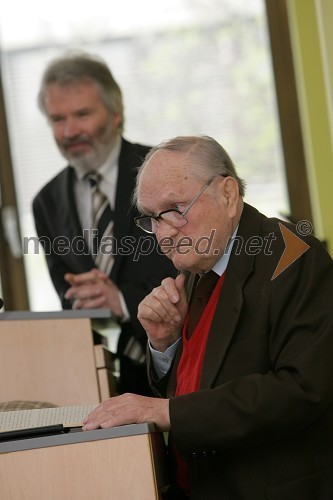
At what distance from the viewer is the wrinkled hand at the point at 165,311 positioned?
7.23 feet

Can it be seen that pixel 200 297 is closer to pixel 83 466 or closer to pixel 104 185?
pixel 83 466

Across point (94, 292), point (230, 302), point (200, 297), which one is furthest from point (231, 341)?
point (94, 292)

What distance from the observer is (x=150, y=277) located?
3.12m

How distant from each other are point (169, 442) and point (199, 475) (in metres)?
0.28

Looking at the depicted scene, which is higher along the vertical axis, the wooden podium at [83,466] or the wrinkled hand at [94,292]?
the wrinkled hand at [94,292]

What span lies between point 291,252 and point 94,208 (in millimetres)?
1552

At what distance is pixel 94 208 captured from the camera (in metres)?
3.43

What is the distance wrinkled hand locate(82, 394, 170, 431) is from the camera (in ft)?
5.78

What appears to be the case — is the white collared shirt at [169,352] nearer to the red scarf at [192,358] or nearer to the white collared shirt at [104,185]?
the red scarf at [192,358]

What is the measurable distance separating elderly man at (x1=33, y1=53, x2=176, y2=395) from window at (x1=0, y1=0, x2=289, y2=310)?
993 millimetres

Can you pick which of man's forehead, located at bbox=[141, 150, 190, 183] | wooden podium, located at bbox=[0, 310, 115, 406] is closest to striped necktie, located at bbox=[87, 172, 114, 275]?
wooden podium, located at bbox=[0, 310, 115, 406]

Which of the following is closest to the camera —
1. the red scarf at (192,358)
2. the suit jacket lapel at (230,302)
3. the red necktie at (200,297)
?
the suit jacket lapel at (230,302)

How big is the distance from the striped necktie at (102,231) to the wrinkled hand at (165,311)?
1.11m

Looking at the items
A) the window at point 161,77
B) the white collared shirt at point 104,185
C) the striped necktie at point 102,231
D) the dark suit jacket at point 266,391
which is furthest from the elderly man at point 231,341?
the window at point 161,77
